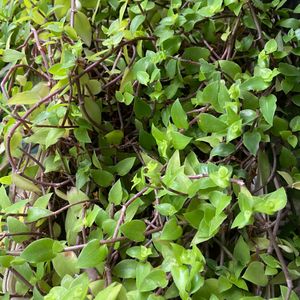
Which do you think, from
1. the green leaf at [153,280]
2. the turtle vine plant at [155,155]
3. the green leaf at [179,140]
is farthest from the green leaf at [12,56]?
the green leaf at [153,280]

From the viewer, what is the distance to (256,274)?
0.55 meters

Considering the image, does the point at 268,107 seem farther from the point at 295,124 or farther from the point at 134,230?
the point at 134,230

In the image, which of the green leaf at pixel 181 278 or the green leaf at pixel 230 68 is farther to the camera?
the green leaf at pixel 230 68

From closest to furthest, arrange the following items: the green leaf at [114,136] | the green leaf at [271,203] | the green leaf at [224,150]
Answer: the green leaf at [271,203] → the green leaf at [224,150] → the green leaf at [114,136]

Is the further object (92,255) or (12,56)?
(12,56)

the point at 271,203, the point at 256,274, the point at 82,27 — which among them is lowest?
the point at 256,274

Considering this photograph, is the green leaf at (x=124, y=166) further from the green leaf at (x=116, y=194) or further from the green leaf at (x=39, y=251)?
the green leaf at (x=39, y=251)

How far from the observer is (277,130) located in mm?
644

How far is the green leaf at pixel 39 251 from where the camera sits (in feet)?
1.90

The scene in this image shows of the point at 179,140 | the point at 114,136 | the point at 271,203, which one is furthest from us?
the point at 114,136

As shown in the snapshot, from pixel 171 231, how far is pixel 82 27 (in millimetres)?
365

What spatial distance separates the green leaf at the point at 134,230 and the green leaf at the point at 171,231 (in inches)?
1.2

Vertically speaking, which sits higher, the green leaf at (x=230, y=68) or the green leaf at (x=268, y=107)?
the green leaf at (x=230, y=68)

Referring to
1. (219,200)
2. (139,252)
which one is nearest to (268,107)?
(219,200)
